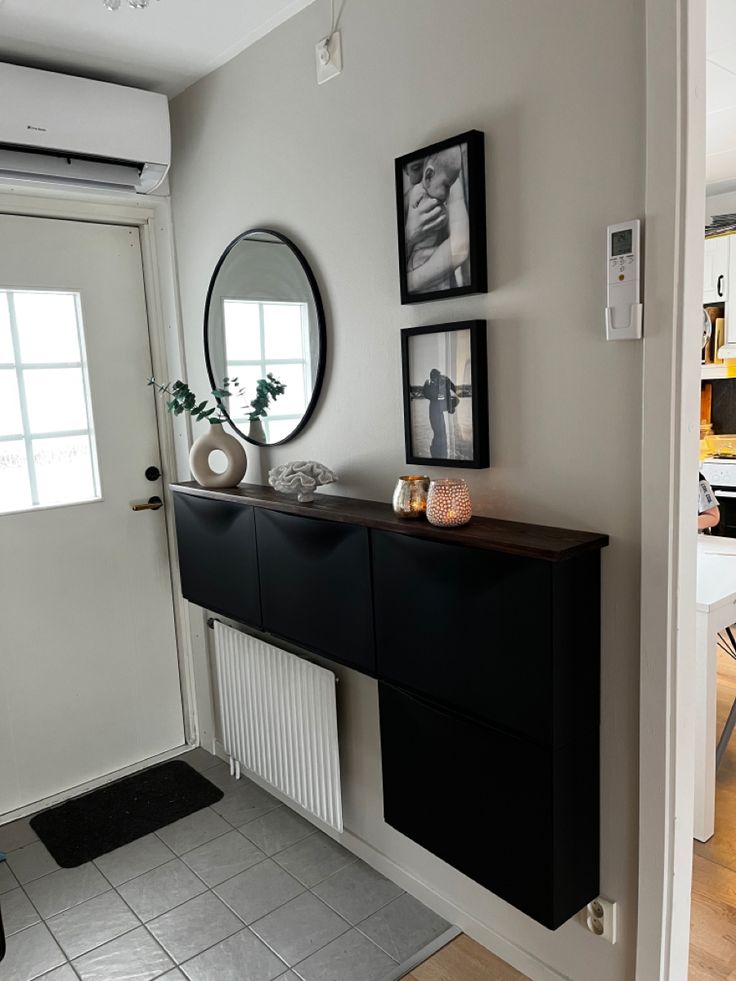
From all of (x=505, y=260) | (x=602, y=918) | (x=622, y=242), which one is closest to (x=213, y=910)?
(x=602, y=918)

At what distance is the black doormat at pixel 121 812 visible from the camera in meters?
2.50

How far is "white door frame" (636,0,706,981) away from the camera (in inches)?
51.2

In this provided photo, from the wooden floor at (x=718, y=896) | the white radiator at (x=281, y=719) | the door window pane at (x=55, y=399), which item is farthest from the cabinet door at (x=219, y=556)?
the wooden floor at (x=718, y=896)

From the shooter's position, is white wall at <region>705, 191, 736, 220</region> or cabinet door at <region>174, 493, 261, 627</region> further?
white wall at <region>705, 191, 736, 220</region>

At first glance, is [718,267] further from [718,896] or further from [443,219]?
[718,896]

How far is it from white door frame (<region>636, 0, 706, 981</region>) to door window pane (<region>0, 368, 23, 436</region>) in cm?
211

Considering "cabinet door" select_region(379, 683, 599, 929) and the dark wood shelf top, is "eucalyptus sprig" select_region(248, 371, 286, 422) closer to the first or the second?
the dark wood shelf top

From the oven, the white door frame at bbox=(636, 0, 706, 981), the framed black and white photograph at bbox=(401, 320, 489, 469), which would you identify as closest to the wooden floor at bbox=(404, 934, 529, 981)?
the white door frame at bbox=(636, 0, 706, 981)

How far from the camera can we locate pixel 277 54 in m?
2.16

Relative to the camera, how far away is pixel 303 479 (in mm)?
2020

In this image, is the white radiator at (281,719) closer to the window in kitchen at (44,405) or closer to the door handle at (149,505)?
the door handle at (149,505)

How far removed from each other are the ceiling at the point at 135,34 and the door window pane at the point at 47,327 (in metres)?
0.72

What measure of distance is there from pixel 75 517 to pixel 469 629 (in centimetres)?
176

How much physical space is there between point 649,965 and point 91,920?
4.91 ft
